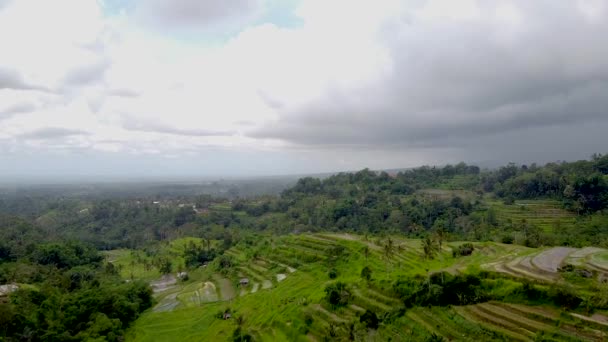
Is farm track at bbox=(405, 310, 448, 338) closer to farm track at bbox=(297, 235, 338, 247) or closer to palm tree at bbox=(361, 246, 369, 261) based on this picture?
palm tree at bbox=(361, 246, 369, 261)

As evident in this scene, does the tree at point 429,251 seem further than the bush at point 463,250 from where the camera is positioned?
No

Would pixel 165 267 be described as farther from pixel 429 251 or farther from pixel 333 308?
pixel 429 251

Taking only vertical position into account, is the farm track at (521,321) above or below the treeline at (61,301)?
above

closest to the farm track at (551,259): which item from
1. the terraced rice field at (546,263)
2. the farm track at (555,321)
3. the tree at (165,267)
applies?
the terraced rice field at (546,263)

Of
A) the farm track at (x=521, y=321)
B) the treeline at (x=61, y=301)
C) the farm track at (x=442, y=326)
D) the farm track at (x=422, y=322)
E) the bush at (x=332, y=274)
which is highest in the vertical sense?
the farm track at (x=521, y=321)

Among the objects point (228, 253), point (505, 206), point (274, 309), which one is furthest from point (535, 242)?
point (228, 253)

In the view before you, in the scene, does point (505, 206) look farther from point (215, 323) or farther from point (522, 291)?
point (215, 323)

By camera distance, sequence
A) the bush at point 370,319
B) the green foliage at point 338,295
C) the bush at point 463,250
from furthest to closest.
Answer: the bush at point 463,250, the green foliage at point 338,295, the bush at point 370,319

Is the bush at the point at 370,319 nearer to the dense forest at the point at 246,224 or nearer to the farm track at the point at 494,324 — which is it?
the farm track at the point at 494,324

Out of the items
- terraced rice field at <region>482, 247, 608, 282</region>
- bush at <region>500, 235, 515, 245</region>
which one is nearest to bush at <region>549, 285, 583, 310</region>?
terraced rice field at <region>482, 247, 608, 282</region>
